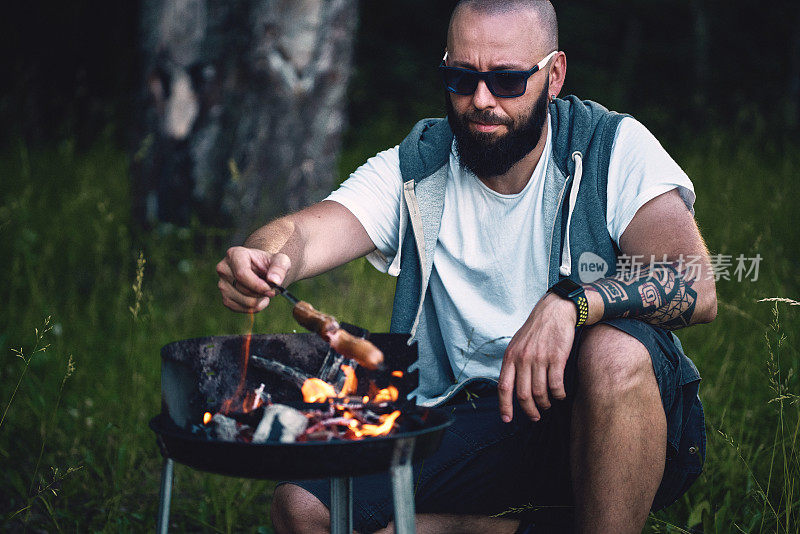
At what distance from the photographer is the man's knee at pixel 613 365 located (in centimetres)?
200

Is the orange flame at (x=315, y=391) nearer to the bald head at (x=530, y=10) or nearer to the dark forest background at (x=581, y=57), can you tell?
the bald head at (x=530, y=10)

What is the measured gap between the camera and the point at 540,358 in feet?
6.60

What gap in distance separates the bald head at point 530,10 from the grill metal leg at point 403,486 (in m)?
1.53

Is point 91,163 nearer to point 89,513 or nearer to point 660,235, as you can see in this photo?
point 89,513

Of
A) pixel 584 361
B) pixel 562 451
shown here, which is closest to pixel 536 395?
pixel 584 361

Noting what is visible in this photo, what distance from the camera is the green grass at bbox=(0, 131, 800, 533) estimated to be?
2.93 metres

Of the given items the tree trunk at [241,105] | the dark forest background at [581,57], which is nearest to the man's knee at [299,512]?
the tree trunk at [241,105]

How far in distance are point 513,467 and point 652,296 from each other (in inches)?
28.7

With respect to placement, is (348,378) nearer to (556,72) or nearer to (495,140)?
(495,140)

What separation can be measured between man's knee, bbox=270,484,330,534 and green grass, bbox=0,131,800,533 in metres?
0.54

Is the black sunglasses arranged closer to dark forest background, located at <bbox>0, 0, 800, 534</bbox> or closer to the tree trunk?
dark forest background, located at <bbox>0, 0, 800, 534</bbox>

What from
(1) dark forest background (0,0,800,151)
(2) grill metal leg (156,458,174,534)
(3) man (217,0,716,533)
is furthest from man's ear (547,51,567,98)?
(1) dark forest background (0,0,800,151)

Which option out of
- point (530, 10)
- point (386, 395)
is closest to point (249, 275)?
point (386, 395)

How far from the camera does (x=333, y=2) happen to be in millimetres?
4996
